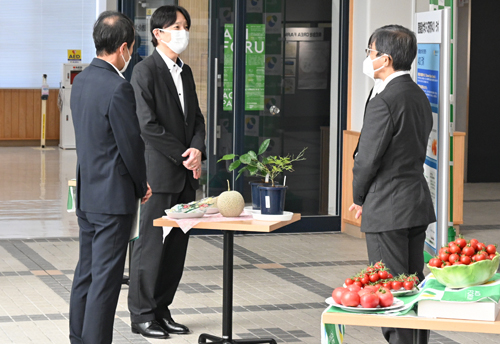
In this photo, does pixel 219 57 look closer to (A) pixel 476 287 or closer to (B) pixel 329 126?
(B) pixel 329 126

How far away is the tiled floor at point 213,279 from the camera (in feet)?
15.7

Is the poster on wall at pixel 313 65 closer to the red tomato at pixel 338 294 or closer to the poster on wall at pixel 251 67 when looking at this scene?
the poster on wall at pixel 251 67

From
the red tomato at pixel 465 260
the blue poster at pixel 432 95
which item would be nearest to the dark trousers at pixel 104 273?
the red tomato at pixel 465 260

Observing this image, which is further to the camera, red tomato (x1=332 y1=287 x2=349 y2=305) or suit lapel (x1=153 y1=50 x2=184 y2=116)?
suit lapel (x1=153 y1=50 x2=184 y2=116)

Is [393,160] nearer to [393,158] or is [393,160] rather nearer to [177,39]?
[393,158]

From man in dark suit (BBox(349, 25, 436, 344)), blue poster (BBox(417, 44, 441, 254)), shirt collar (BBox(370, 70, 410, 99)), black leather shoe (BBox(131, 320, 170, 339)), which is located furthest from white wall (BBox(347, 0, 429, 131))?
man in dark suit (BBox(349, 25, 436, 344))

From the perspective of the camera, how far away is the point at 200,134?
187 inches

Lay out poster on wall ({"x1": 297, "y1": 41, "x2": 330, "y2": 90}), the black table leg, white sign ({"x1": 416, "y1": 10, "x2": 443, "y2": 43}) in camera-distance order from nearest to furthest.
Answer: the black table leg → white sign ({"x1": 416, "y1": 10, "x2": 443, "y2": 43}) → poster on wall ({"x1": 297, "y1": 41, "x2": 330, "y2": 90})

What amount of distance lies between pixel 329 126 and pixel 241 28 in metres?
1.35

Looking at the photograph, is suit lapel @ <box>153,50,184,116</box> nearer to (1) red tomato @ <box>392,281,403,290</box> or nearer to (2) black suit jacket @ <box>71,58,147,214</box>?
(2) black suit jacket @ <box>71,58,147,214</box>

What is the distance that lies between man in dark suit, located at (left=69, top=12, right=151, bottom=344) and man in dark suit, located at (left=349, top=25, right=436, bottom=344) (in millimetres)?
1051

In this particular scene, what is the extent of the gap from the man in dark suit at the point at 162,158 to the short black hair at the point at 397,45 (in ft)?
4.37

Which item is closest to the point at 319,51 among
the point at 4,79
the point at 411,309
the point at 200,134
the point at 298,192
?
the point at 298,192

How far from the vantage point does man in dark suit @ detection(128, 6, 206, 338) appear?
4551 millimetres
